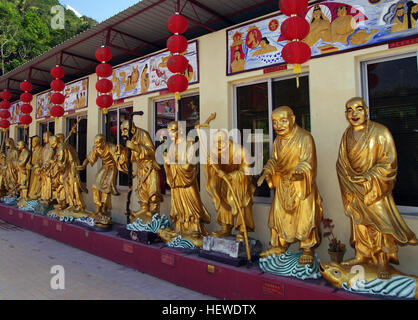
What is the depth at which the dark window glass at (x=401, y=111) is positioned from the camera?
335cm

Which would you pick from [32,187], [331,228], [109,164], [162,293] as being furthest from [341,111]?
[32,187]

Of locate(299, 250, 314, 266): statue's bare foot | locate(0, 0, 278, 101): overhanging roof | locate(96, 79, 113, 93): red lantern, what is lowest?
locate(299, 250, 314, 266): statue's bare foot

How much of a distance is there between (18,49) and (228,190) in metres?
16.5

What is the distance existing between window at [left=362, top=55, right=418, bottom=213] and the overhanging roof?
1.84 meters

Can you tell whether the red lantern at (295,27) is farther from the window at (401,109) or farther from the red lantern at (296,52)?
the window at (401,109)

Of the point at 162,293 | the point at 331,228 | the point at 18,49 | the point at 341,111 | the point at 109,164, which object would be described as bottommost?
the point at 162,293

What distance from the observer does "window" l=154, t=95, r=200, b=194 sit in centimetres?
545

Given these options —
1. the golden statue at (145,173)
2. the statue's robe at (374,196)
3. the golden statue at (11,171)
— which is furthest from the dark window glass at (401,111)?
the golden statue at (11,171)

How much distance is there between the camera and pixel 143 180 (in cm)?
505

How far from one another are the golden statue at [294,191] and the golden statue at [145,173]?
2179 mm

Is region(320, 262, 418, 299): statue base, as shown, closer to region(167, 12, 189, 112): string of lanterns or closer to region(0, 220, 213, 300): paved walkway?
region(0, 220, 213, 300): paved walkway

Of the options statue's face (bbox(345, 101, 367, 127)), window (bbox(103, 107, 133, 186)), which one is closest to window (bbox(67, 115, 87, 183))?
window (bbox(103, 107, 133, 186))

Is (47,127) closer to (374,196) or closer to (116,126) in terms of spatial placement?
(116,126)
